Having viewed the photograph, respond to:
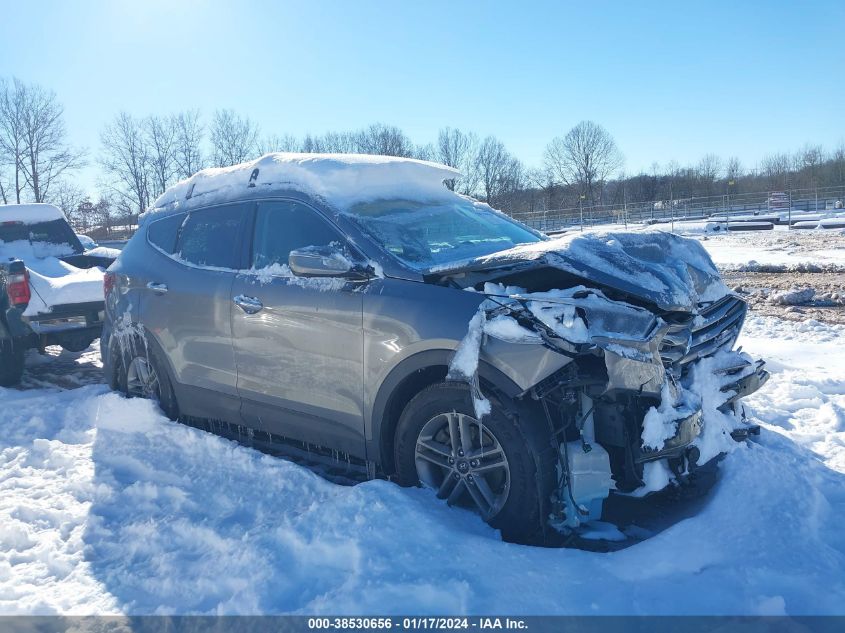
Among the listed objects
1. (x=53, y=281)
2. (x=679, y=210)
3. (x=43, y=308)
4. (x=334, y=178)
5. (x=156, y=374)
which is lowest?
(x=156, y=374)

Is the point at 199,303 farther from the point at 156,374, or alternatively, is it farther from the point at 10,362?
the point at 10,362

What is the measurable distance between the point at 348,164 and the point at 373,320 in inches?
50.6

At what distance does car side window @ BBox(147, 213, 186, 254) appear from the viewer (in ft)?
15.5

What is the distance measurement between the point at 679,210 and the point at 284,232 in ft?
163

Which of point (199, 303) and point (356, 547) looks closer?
point (356, 547)

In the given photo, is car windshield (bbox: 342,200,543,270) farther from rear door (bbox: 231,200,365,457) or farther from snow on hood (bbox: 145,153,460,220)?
rear door (bbox: 231,200,365,457)

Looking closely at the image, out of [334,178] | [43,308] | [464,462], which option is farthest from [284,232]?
[43,308]

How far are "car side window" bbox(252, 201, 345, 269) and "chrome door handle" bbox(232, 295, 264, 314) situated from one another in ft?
0.72

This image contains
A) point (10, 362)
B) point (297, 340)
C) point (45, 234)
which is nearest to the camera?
point (297, 340)

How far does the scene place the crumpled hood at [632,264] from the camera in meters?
2.85

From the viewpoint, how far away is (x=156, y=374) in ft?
15.7

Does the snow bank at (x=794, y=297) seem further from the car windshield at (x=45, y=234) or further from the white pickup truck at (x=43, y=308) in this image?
the car windshield at (x=45, y=234)

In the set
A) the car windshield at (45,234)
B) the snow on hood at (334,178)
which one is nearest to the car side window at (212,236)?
the snow on hood at (334,178)

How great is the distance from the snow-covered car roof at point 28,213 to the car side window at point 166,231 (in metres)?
5.21
